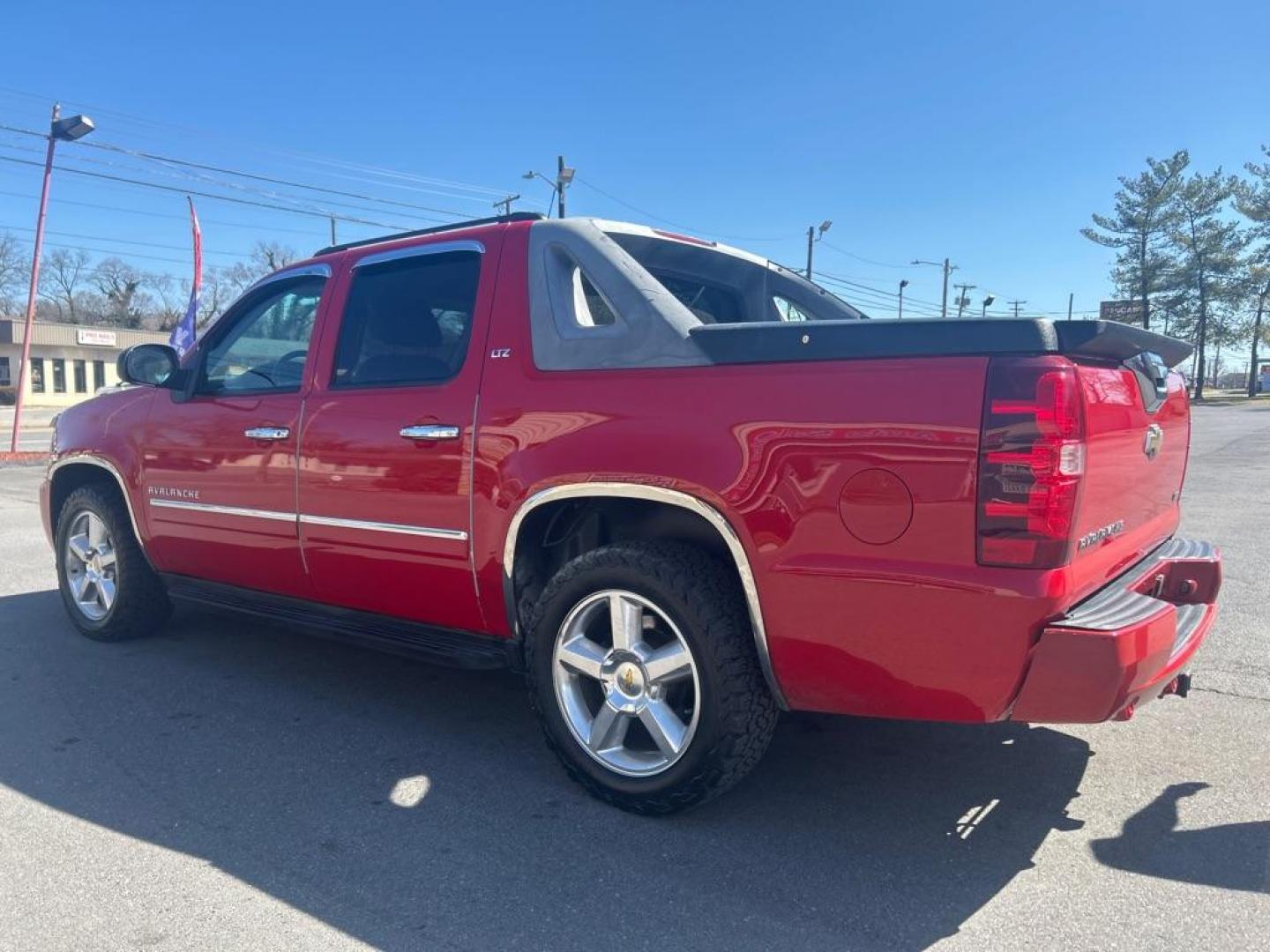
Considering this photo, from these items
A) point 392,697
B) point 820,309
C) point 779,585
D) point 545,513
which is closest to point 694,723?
point 779,585

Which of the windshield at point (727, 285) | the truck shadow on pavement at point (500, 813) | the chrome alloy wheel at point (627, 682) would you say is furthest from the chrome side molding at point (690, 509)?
the windshield at point (727, 285)

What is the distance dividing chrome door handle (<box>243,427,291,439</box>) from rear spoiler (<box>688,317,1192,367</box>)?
1951mm

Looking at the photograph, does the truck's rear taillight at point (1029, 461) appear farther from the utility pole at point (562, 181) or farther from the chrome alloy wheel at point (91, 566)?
the utility pole at point (562, 181)

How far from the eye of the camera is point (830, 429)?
2.60 metres

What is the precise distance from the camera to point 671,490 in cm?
292

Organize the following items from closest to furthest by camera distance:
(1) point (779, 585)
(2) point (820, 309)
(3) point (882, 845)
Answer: (1) point (779, 585)
(3) point (882, 845)
(2) point (820, 309)

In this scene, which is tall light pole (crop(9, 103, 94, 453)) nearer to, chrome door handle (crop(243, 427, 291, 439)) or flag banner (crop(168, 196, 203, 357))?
flag banner (crop(168, 196, 203, 357))

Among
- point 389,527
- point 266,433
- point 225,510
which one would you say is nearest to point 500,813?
point 389,527

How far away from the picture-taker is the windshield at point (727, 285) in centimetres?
395

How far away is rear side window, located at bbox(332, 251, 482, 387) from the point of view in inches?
143

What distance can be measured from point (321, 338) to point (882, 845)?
2.89 metres

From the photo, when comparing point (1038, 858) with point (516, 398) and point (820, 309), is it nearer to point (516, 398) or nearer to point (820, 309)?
point (516, 398)

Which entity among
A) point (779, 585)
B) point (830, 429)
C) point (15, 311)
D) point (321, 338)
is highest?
point (15, 311)

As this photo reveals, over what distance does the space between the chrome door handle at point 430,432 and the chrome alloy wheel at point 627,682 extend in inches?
31.0
